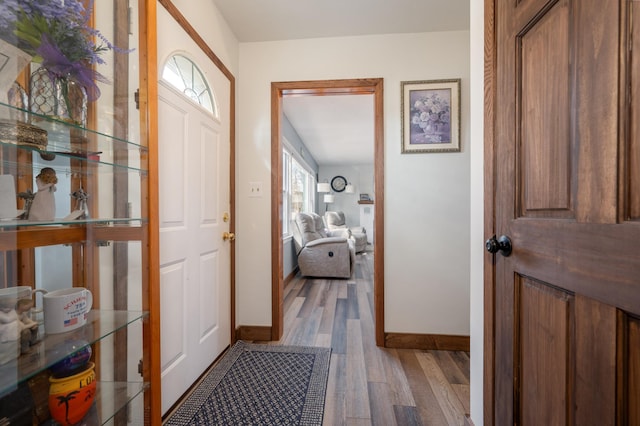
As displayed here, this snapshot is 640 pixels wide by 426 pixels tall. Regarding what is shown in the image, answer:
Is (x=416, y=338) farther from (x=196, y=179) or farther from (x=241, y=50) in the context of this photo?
(x=241, y=50)

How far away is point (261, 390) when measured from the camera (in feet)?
5.27

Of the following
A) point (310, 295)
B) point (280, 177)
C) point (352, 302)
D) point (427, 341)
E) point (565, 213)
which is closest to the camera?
point (565, 213)

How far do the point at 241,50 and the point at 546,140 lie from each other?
2.35m

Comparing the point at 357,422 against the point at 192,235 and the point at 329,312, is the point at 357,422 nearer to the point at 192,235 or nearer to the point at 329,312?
the point at 192,235

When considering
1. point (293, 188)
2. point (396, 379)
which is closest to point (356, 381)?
point (396, 379)

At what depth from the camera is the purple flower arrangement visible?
27.8 inches

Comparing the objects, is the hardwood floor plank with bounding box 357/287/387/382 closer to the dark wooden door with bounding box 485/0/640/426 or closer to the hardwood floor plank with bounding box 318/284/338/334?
the hardwood floor plank with bounding box 318/284/338/334

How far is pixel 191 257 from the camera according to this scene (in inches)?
64.2

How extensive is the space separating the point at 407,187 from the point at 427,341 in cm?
126

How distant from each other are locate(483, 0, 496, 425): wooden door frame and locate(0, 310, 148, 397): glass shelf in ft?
4.53

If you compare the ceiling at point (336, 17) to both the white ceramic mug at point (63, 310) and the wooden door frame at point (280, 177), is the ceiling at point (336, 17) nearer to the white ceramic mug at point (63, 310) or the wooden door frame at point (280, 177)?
the wooden door frame at point (280, 177)

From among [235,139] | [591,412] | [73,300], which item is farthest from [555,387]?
[235,139]

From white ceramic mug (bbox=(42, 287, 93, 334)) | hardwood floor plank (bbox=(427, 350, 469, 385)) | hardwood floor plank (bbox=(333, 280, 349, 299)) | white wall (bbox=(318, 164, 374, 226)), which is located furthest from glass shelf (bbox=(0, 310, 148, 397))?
white wall (bbox=(318, 164, 374, 226))

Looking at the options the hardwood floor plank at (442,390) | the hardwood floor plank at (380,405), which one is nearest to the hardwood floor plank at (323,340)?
the hardwood floor plank at (380,405)
